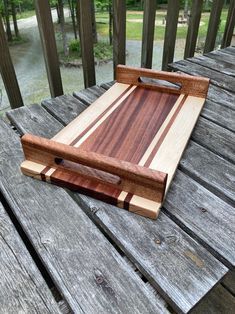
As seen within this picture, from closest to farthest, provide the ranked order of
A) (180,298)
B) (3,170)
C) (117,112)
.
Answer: (180,298), (3,170), (117,112)

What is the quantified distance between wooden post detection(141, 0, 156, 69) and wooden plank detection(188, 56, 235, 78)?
0.95 feet

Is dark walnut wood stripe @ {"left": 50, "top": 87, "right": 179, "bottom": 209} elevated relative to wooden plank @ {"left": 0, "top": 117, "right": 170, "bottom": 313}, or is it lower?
elevated

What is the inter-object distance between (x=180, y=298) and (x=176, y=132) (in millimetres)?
542

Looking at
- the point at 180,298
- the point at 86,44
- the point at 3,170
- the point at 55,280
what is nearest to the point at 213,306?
the point at 180,298

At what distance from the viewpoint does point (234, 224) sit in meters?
0.75

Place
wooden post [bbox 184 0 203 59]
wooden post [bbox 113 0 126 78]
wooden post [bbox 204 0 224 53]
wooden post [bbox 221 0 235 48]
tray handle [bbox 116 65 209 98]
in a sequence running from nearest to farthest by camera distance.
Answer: tray handle [bbox 116 65 209 98]
wooden post [bbox 113 0 126 78]
wooden post [bbox 184 0 203 59]
wooden post [bbox 204 0 224 53]
wooden post [bbox 221 0 235 48]

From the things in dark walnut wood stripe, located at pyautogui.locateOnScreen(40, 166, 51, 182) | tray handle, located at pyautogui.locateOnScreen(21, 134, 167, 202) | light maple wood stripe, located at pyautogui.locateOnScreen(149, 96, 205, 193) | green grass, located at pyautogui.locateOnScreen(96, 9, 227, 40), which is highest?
tray handle, located at pyautogui.locateOnScreen(21, 134, 167, 202)

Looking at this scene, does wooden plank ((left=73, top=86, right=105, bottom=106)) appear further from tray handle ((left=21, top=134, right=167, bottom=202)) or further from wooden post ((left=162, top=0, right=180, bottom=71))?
wooden post ((left=162, top=0, right=180, bottom=71))

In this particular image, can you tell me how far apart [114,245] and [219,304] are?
783 mm

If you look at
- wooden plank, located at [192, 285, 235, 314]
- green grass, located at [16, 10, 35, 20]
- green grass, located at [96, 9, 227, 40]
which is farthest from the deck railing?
green grass, located at [16, 10, 35, 20]

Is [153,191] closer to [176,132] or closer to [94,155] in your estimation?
[94,155]

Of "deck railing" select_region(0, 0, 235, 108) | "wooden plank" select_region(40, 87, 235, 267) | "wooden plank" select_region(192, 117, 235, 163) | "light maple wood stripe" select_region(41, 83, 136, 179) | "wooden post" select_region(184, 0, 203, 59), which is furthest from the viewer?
"wooden post" select_region(184, 0, 203, 59)

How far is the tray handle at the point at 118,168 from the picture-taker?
70cm

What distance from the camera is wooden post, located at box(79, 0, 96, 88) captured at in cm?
136
